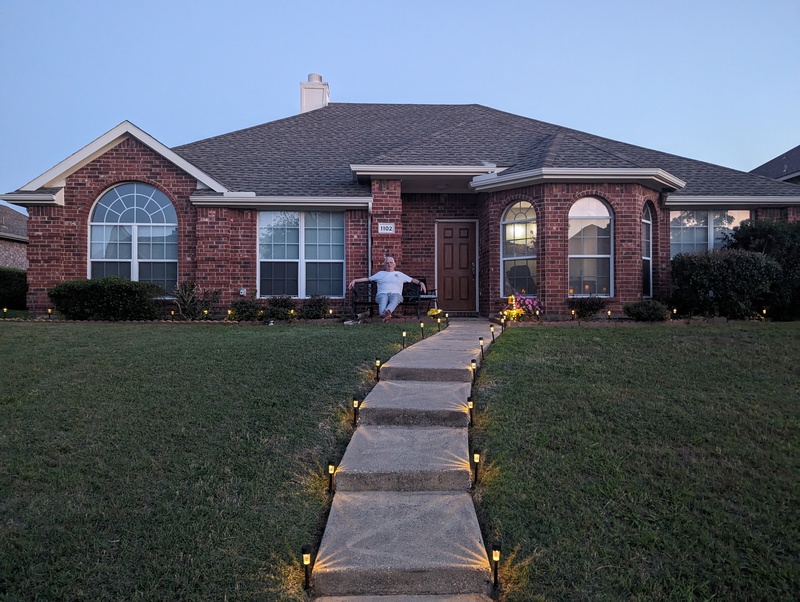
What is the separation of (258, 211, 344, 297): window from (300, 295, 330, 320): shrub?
799 mm

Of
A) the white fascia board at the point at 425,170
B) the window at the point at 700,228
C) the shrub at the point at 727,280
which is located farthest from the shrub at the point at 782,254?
the white fascia board at the point at 425,170

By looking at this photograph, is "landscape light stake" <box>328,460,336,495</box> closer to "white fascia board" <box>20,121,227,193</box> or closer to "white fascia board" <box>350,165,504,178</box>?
"white fascia board" <box>350,165,504,178</box>

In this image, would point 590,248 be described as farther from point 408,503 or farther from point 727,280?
point 408,503

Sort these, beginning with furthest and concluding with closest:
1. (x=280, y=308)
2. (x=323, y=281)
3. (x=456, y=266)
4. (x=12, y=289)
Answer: (x=12, y=289), (x=456, y=266), (x=323, y=281), (x=280, y=308)

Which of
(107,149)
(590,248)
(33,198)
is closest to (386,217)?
(590,248)

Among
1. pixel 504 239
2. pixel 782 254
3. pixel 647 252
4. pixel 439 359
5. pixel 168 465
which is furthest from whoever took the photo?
pixel 647 252

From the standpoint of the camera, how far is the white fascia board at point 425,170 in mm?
12039

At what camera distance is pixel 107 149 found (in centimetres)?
1234

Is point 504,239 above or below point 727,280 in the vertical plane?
above

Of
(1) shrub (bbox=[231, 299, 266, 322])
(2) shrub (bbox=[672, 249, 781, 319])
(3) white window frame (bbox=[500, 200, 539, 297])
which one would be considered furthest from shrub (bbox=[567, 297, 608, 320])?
(1) shrub (bbox=[231, 299, 266, 322])

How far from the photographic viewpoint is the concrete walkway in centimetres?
327

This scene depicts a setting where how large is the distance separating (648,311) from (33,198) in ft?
40.7

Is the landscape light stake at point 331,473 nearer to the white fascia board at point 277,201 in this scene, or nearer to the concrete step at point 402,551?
the concrete step at point 402,551

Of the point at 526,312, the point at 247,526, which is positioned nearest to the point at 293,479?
the point at 247,526
